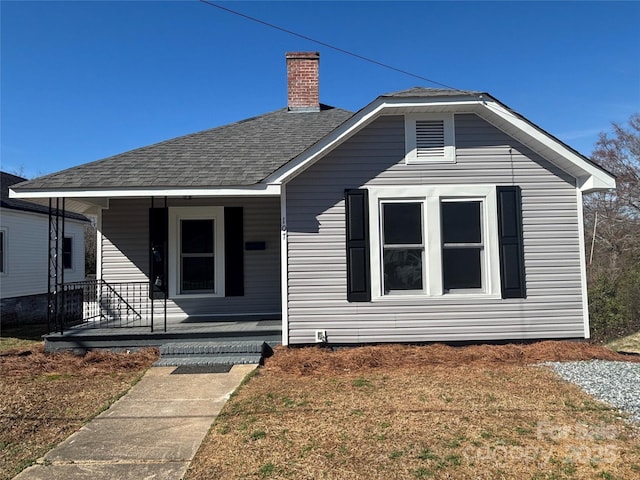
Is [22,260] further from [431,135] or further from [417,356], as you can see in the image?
[431,135]

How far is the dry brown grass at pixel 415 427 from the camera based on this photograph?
10.4 ft

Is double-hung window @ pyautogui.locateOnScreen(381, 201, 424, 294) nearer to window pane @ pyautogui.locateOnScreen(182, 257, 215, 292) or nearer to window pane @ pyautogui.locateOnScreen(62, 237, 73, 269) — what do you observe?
window pane @ pyautogui.locateOnScreen(182, 257, 215, 292)

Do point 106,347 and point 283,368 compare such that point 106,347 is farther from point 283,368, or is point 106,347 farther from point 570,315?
point 570,315

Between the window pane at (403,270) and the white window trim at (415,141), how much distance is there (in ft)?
5.09

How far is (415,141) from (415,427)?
184 inches

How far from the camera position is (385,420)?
4051 millimetres

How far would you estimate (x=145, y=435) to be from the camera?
3.91 m

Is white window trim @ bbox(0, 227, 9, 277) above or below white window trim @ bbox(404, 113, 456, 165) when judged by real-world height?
below

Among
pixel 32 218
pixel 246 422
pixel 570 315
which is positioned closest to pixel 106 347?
pixel 246 422

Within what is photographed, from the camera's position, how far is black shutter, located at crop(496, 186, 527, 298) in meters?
6.78

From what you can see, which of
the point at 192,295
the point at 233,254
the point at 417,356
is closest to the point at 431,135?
the point at 417,356

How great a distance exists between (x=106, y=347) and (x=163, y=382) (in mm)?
2059

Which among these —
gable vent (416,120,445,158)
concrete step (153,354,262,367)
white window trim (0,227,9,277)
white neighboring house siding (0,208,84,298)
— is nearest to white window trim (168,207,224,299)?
concrete step (153,354,262,367)

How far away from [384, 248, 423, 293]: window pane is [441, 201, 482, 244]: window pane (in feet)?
1.97
